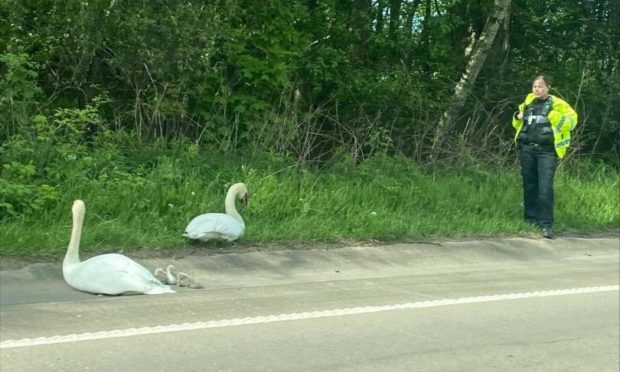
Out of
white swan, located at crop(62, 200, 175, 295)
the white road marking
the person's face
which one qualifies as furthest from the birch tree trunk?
white swan, located at crop(62, 200, 175, 295)

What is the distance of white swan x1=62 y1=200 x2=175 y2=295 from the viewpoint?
6.56 meters

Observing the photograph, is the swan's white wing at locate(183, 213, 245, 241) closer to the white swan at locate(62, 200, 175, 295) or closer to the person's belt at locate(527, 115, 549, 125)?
the white swan at locate(62, 200, 175, 295)

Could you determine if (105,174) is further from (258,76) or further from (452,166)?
(452,166)

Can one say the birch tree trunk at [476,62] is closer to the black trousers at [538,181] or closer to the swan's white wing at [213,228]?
the black trousers at [538,181]

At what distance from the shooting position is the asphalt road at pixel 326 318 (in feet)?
17.4

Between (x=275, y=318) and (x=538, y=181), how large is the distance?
17.9 feet

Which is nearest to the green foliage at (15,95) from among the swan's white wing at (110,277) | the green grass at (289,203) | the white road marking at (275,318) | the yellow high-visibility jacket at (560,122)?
the green grass at (289,203)

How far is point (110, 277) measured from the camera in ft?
21.5

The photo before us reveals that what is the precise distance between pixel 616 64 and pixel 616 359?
15.0 m

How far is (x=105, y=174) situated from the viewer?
9.61 m

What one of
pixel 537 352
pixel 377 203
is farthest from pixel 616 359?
pixel 377 203

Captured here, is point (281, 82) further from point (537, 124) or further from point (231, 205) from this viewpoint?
point (231, 205)

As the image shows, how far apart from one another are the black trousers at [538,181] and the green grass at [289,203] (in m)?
0.31

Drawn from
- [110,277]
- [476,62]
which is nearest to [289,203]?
[110,277]
